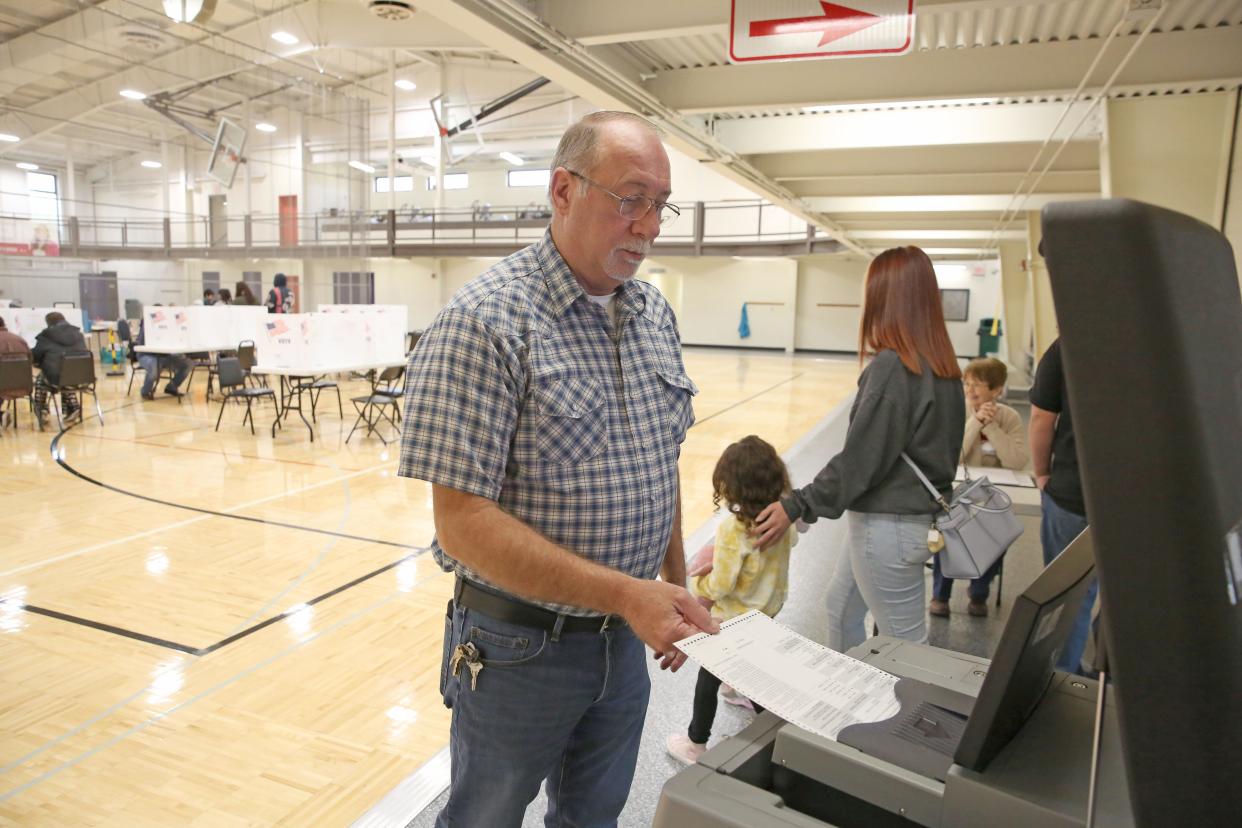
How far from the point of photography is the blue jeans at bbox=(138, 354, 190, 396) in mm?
12109

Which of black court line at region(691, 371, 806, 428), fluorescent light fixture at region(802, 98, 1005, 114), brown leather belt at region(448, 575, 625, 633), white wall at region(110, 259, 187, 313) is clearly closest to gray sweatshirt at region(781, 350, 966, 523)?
brown leather belt at region(448, 575, 625, 633)

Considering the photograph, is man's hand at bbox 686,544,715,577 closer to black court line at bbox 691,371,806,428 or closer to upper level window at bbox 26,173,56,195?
black court line at bbox 691,371,806,428

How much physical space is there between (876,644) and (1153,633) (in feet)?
2.43

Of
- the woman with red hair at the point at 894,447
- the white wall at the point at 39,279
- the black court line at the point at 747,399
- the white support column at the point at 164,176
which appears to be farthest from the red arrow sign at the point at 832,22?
the white support column at the point at 164,176

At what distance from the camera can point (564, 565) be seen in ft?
3.86

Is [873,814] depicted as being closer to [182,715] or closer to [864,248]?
[182,715]

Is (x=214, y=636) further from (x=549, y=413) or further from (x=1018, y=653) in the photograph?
(x=1018, y=653)

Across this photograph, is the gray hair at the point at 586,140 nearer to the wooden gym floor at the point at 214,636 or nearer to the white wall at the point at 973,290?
the wooden gym floor at the point at 214,636

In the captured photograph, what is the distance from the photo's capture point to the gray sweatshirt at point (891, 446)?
7.14ft

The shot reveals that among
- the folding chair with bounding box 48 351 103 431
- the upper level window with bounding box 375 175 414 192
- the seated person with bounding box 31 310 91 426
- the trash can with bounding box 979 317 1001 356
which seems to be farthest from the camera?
the upper level window with bounding box 375 175 414 192

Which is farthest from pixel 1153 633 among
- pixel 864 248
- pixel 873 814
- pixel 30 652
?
pixel 864 248

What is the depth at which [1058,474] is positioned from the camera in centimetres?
266

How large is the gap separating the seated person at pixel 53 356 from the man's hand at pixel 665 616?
34.9 feet

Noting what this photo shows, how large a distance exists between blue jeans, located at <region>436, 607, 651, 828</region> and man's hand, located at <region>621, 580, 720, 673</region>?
246 mm
